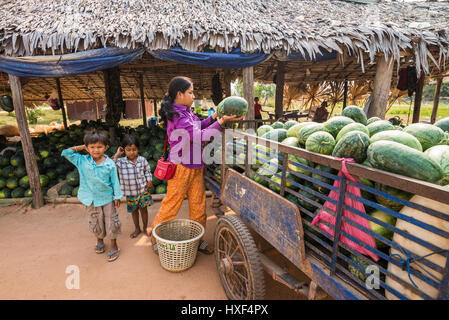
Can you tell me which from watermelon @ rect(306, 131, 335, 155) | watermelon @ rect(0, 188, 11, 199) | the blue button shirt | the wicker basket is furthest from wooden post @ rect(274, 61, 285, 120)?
watermelon @ rect(0, 188, 11, 199)

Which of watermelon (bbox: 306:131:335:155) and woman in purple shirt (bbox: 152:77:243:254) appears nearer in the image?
watermelon (bbox: 306:131:335:155)

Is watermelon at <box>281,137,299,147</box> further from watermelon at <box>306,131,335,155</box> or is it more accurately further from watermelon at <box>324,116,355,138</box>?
watermelon at <box>306,131,335,155</box>

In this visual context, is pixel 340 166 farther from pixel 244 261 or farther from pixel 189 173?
pixel 189 173

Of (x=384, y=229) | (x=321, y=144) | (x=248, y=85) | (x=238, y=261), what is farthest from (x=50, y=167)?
(x=384, y=229)

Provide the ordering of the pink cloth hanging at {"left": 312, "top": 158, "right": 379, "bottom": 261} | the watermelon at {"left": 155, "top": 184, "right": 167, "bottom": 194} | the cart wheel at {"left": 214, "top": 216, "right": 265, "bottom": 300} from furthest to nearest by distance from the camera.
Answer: the watermelon at {"left": 155, "top": 184, "right": 167, "bottom": 194}, the cart wheel at {"left": 214, "top": 216, "right": 265, "bottom": 300}, the pink cloth hanging at {"left": 312, "top": 158, "right": 379, "bottom": 261}

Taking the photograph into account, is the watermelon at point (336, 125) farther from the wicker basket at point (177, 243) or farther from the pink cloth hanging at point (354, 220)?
the wicker basket at point (177, 243)

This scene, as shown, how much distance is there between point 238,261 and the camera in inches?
90.3

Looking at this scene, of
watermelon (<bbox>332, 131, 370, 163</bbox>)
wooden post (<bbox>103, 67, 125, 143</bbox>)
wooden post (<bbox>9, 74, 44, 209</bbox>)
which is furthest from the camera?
wooden post (<bbox>103, 67, 125, 143</bbox>)

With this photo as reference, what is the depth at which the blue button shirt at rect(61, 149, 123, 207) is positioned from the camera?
2.92 metres

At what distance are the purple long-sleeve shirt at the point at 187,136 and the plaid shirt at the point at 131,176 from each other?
0.80 m

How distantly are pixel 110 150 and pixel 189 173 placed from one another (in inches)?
152

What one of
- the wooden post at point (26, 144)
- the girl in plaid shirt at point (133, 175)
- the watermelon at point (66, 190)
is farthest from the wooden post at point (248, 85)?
the wooden post at point (26, 144)

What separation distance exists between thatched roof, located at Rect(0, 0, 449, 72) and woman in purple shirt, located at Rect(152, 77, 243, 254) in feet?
6.99

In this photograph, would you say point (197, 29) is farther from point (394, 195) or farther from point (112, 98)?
point (394, 195)
